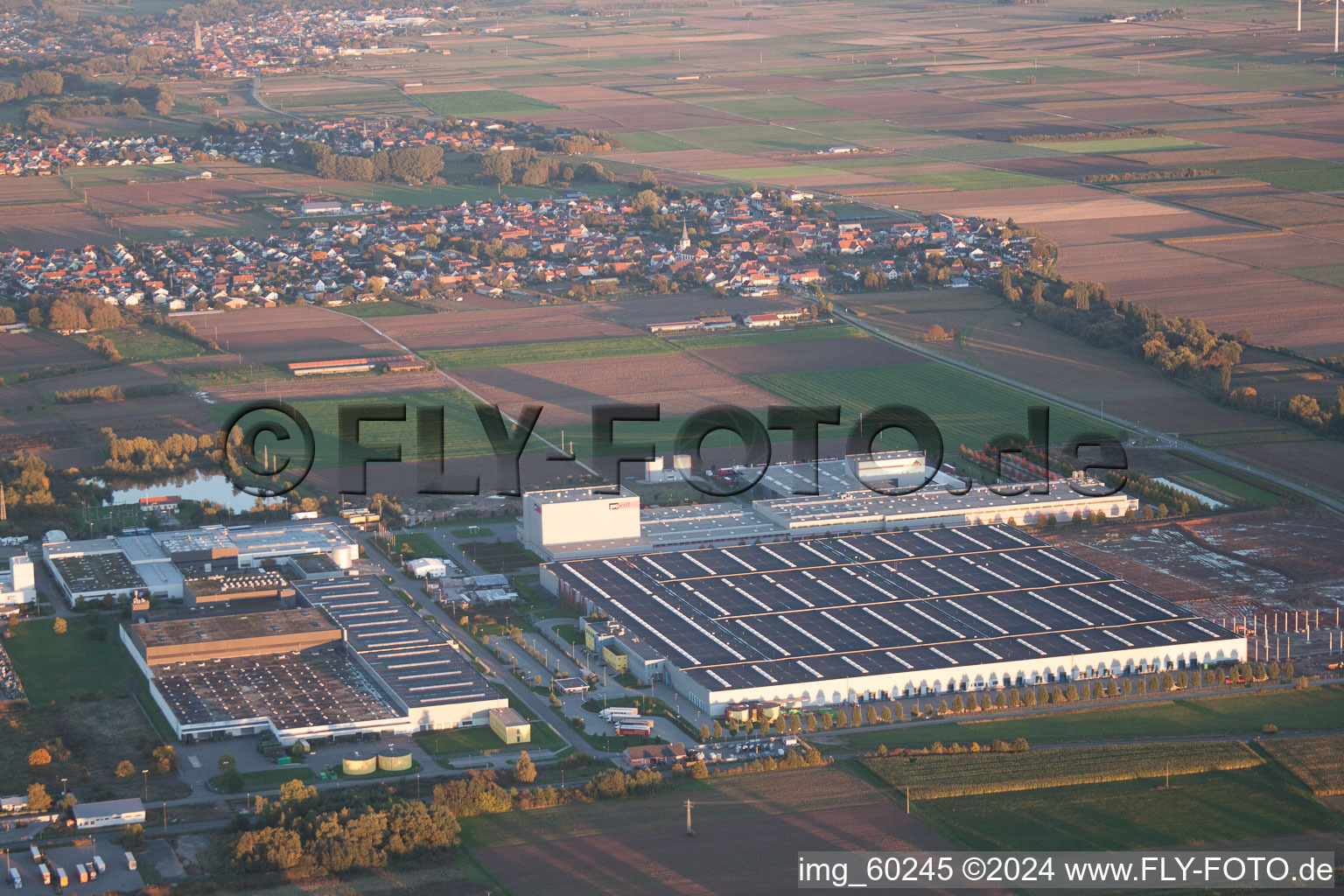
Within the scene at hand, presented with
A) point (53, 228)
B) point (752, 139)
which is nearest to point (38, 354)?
point (53, 228)

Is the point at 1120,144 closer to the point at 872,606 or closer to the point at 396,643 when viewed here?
the point at 872,606

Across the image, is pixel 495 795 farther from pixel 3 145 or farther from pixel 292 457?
pixel 3 145

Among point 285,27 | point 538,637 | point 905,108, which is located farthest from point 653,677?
point 285,27

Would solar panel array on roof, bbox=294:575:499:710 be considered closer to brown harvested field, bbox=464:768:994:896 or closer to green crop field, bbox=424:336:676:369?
brown harvested field, bbox=464:768:994:896

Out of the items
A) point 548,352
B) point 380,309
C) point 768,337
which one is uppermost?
point 380,309

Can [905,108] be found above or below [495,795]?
above
